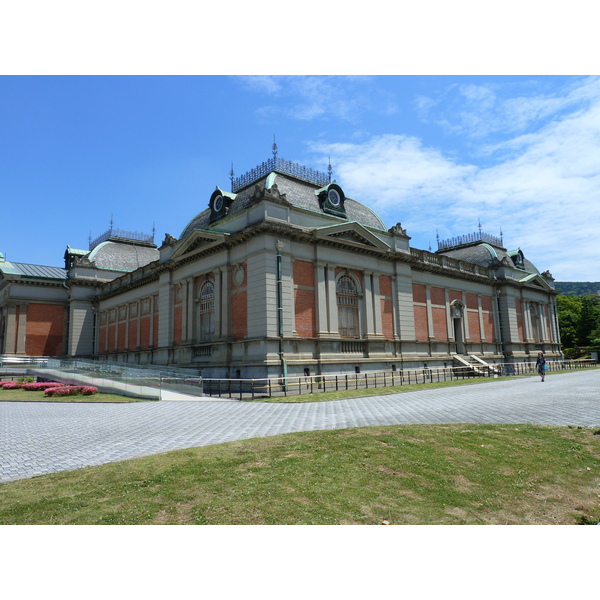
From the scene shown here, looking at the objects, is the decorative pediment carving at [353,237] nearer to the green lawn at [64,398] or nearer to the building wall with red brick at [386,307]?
the building wall with red brick at [386,307]

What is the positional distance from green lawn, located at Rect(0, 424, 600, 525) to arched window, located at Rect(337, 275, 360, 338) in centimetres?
1997

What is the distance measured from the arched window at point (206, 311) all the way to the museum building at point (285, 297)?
116 millimetres

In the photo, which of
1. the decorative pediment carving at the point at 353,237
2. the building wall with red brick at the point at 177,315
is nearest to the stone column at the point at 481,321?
the decorative pediment carving at the point at 353,237

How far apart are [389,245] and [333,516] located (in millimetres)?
29354

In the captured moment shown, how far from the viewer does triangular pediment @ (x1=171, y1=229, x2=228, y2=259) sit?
93.5 feet

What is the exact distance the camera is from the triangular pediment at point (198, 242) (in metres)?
28.5

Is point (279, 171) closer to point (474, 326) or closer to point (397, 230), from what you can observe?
point (397, 230)

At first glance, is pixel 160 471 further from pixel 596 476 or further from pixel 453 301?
pixel 453 301

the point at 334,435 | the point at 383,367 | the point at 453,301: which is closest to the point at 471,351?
the point at 453,301

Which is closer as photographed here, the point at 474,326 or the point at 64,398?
the point at 64,398

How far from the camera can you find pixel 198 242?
30.9 meters

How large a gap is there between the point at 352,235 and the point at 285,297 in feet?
23.5

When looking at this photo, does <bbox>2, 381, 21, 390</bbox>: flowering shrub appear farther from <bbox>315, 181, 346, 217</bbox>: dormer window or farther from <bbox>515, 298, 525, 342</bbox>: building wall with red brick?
<bbox>515, 298, 525, 342</bbox>: building wall with red brick

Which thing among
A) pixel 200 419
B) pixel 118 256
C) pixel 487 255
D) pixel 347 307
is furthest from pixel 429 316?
pixel 118 256
